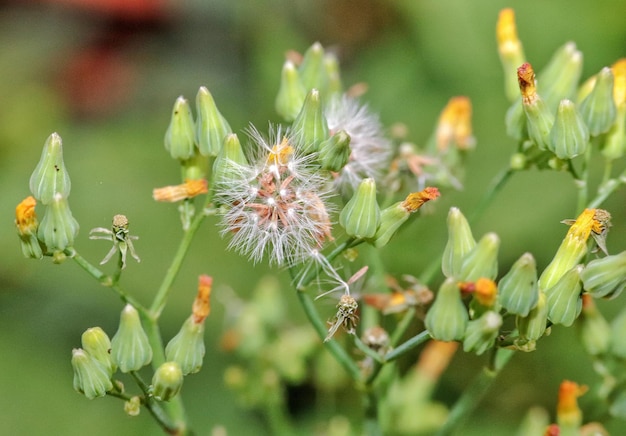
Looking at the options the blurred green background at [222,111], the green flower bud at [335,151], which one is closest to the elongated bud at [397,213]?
the green flower bud at [335,151]

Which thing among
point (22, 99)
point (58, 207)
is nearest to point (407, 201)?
point (58, 207)

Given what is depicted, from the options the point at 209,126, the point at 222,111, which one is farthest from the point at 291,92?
the point at 222,111

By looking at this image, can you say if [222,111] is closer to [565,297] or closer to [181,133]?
[181,133]

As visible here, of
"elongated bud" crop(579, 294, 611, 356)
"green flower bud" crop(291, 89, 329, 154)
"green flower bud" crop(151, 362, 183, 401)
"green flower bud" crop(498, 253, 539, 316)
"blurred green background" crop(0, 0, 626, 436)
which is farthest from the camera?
"blurred green background" crop(0, 0, 626, 436)

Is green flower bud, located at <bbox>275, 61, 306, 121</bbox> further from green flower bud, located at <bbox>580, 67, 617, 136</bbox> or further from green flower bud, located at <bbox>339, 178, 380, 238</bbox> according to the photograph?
green flower bud, located at <bbox>580, 67, 617, 136</bbox>

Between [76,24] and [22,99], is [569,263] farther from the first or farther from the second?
[76,24]

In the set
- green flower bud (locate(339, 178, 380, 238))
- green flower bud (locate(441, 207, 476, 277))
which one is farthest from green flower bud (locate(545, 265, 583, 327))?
green flower bud (locate(339, 178, 380, 238))
